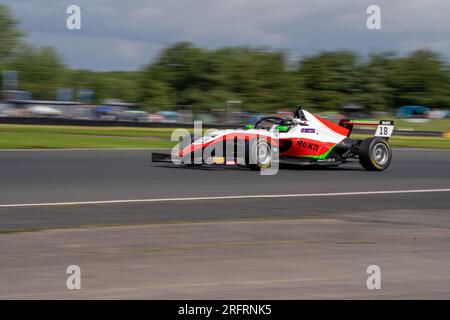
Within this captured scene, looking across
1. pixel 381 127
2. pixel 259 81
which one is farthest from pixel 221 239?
pixel 259 81

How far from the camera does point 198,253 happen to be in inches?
293

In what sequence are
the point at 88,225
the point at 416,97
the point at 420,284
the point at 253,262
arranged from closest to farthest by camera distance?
the point at 420,284 < the point at 253,262 < the point at 88,225 < the point at 416,97

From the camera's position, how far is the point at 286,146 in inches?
623

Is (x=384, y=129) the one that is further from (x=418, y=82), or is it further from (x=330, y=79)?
(x=418, y=82)

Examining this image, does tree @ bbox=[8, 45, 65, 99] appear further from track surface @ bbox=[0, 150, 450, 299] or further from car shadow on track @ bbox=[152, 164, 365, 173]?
track surface @ bbox=[0, 150, 450, 299]

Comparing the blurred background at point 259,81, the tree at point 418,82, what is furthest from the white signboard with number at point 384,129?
the tree at point 418,82

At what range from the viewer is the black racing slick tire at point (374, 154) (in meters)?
16.2

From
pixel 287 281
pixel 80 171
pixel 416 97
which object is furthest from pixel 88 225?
pixel 416 97

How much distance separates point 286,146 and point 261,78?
75.3m

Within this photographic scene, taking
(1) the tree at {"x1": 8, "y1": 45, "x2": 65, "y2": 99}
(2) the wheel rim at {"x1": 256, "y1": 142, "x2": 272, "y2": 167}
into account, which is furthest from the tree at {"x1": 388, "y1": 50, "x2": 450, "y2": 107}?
(2) the wheel rim at {"x1": 256, "y1": 142, "x2": 272, "y2": 167}

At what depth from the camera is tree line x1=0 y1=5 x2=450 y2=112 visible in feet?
292

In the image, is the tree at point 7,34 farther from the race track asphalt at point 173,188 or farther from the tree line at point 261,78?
the race track asphalt at point 173,188

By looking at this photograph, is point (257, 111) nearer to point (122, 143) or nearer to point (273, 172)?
point (122, 143)

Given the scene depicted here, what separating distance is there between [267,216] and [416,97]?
92071 mm
